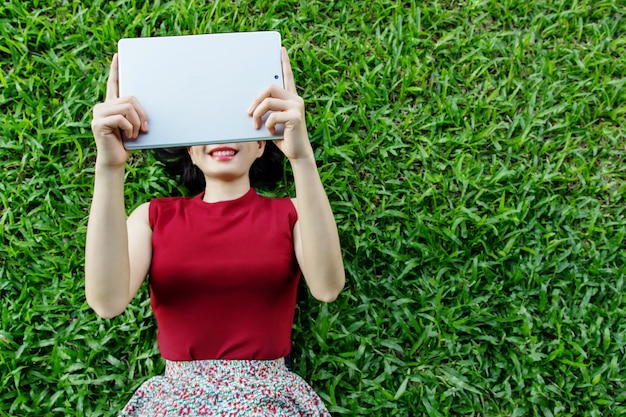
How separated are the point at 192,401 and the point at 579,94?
7.06 feet

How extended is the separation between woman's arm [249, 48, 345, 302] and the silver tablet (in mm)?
53

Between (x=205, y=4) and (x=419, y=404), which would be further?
(x=205, y=4)

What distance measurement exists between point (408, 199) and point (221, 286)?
95cm

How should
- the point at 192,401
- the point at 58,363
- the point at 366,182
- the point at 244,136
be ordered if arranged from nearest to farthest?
the point at 244,136 → the point at 192,401 → the point at 58,363 → the point at 366,182

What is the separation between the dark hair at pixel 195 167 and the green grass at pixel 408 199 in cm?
8

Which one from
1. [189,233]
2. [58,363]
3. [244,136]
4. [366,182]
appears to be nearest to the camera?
[244,136]

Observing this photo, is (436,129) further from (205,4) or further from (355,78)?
(205,4)

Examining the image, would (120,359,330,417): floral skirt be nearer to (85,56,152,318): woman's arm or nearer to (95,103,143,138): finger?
(85,56,152,318): woman's arm

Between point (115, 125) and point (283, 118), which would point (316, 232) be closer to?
point (283, 118)

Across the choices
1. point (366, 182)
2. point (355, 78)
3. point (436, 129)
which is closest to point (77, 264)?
point (366, 182)

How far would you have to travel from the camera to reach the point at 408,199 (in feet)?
8.60

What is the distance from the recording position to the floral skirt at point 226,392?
1.98m

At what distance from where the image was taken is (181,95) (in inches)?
69.9

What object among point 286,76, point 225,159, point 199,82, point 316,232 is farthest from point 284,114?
point 225,159
